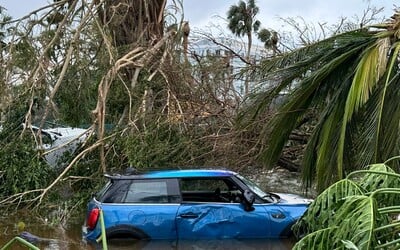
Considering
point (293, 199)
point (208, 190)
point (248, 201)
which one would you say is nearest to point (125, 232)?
point (208, 190)

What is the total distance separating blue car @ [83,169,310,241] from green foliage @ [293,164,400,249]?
543 centimetres

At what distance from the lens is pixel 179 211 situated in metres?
9.21

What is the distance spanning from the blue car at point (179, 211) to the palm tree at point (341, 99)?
1.16 metres

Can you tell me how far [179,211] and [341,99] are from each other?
318 centimetres

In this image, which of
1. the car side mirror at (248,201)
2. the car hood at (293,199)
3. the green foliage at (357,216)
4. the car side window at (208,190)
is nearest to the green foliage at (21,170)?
the car side window at (208,190)

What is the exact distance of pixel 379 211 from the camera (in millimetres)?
3240

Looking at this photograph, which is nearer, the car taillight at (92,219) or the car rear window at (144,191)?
the car taillight at (92,219)

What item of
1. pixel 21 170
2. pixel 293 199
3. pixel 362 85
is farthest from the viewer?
pixel 21 170

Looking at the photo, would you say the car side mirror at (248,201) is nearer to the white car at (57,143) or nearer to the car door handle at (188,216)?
the car door handle at (188,216)

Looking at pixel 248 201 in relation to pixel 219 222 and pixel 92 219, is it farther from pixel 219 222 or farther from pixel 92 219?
pixel 92 219

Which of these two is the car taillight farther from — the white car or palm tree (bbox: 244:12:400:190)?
the white car

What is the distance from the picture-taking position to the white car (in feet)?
42.5

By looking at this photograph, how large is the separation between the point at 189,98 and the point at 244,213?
456cm

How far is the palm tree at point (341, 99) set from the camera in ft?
22.0
